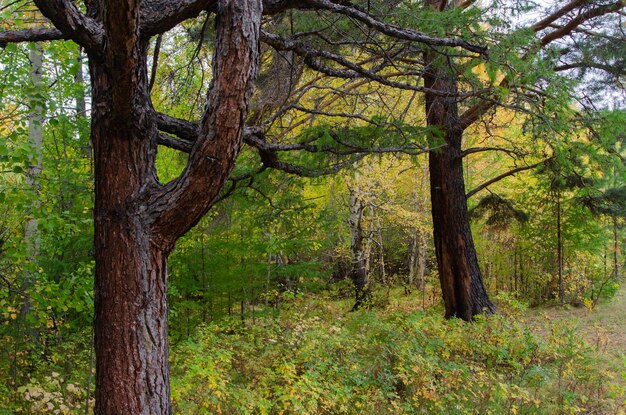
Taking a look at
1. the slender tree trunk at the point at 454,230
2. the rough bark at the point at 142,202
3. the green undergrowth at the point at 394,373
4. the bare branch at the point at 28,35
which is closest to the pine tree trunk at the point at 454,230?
the slender tree trunk at the point at 454,230

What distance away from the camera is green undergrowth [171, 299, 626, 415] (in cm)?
413

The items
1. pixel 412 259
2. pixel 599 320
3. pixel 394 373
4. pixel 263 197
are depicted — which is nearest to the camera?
pixel 394 373

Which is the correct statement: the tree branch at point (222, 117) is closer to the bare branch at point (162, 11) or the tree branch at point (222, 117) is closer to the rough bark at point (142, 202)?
the rough bark at point (142, 202)

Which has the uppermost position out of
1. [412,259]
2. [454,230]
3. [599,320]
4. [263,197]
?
[263,197]

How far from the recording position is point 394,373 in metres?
5.43

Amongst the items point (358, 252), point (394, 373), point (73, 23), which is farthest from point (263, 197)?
point (358, 252)

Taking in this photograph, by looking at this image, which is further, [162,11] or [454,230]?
[454,230]

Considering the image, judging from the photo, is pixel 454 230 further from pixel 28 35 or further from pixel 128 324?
pixel 28 35

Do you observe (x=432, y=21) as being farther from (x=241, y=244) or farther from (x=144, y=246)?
(x=241, y=244)

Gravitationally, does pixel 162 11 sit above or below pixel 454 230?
above

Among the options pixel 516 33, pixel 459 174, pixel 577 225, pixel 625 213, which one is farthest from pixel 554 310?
pixel 516 33

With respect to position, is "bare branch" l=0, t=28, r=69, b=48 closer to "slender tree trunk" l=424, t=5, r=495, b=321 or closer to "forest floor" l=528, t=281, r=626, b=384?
"slender tree trunk" l=424, t=5, r=495, b=321

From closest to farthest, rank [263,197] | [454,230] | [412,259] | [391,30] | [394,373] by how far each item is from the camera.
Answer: [391,30], [394,373], [263,197], [454,230], [412,259]

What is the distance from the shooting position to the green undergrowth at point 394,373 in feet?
13.5
